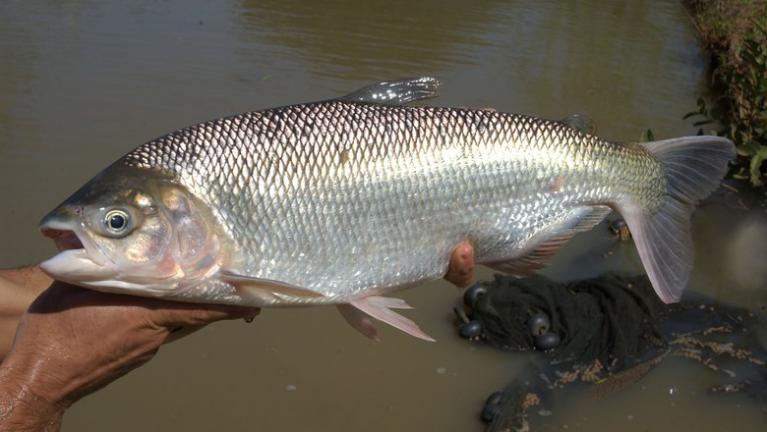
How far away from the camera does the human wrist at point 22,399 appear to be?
2.45 metres

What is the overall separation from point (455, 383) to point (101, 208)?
317 centimetres

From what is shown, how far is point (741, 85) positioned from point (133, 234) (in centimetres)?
741

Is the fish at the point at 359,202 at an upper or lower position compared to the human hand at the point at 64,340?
upper

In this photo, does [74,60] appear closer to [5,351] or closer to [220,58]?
[220,58]

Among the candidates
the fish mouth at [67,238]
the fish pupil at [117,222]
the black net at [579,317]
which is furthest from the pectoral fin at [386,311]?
the black net at [579,317]

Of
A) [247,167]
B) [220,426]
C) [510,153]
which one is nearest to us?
[247,167]

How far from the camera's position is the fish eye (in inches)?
91.5

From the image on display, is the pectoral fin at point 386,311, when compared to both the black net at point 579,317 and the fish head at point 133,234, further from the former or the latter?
the black net at point 579,317

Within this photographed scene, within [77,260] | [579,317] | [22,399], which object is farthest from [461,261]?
[579,317]

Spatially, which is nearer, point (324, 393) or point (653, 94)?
point (324, 393)

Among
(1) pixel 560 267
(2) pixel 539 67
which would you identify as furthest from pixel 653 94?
(1) pixel 560 267

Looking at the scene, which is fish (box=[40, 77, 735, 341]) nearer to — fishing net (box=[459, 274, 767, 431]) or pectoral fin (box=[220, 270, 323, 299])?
pectoral fin (box=[220, 270, 323, 299])

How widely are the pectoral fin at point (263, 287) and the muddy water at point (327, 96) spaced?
232cm

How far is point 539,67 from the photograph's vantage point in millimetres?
11312
